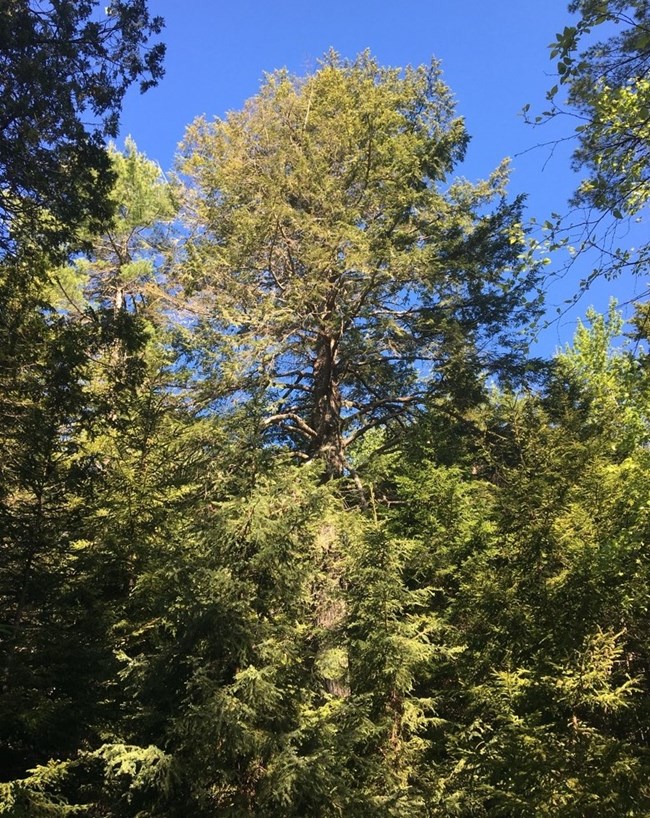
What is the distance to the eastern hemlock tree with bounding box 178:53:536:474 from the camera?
10344 millimetres

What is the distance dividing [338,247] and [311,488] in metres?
5.49

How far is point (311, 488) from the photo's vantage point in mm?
6316

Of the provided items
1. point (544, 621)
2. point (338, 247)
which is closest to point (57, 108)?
point (338, 247)

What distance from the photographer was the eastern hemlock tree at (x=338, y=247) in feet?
33.9

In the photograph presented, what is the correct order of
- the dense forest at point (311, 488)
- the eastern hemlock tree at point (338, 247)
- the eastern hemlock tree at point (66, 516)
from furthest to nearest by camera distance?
the eastern hemlock tree at point (338, 247), the eastern hemlock tree at point (66, 516), the dense forest at point (311, 488)

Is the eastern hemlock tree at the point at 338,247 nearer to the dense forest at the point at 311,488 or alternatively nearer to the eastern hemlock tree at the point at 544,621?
the dense forest at the point at 311,488

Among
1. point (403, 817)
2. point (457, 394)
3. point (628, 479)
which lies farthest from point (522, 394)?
point (403, 817)

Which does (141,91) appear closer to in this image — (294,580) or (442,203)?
(442,203)

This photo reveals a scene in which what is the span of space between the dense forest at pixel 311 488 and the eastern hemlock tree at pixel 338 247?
0.07 meters

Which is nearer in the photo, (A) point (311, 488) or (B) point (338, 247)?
(A) point (311, 488)

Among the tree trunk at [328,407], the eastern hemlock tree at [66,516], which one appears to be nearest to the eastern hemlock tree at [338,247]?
the tree trunk at [328,407]

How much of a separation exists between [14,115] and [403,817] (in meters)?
8.39

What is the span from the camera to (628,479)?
26.2 feet

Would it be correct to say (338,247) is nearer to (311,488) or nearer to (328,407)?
(328,407)
